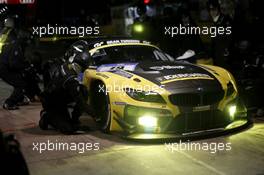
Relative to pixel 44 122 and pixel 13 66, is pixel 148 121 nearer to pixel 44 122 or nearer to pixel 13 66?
pixel 44 122

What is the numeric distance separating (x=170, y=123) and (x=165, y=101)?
0.29m

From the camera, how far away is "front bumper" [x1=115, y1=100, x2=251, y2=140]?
566 cm

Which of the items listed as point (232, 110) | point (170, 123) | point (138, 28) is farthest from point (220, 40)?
point (138, 28)

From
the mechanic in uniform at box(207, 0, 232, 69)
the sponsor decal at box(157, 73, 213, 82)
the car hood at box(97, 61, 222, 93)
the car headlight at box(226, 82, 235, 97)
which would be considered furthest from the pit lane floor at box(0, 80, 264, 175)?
the mechanic in uniform at box(207, 0, 232, 69)

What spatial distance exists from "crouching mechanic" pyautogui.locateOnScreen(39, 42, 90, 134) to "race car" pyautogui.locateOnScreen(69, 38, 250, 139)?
25 cm

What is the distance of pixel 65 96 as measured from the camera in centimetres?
666

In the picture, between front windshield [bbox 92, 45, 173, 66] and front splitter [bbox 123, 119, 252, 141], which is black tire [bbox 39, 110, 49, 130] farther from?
front splitter [bbox 123, 119, 252, 141]

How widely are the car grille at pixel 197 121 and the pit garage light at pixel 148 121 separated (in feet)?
0.69

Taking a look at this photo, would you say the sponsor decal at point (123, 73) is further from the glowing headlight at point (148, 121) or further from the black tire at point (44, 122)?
the black tire at point (44, 122)

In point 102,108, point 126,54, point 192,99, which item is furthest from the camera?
point 126,54

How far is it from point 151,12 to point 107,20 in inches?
224

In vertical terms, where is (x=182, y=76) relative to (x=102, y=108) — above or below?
above

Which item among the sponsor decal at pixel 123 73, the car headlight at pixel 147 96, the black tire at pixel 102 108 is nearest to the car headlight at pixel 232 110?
the car headlight at pixel 147 96

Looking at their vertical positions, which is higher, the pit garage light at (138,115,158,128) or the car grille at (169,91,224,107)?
the car grille at (169,91,224,107)
